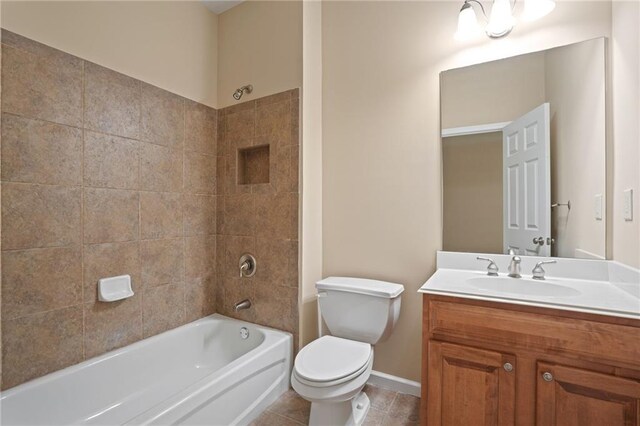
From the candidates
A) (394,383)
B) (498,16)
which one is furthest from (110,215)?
(498,16)

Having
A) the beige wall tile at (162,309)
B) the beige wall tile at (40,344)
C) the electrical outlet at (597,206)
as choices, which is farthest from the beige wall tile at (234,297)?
the electrical outlet at (597,206)

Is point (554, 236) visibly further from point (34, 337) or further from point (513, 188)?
point (34, 337)

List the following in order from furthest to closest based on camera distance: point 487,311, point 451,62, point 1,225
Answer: point 451,62
point 1,225
point 487,311

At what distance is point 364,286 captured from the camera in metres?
1.72

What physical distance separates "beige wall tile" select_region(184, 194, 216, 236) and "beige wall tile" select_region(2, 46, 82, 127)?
0.79 metres

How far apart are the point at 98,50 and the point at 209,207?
113 centimetres

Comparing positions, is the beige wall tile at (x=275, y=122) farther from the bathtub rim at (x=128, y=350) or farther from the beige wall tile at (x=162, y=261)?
the bathtub rim at (x=128, y=350)

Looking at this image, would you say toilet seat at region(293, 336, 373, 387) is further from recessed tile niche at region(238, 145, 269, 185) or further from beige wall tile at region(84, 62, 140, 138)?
beige wall tile at region(84, 62, 140, 138)

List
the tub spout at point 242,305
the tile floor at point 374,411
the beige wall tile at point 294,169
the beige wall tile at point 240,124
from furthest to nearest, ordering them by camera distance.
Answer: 1. the beige wall tile at point 240,124
2. the tub spout at point 242,305
3. the beige wall tile at point 294,169
4. the tile floor at point 374,411

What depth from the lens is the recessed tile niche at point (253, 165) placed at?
2188 millimetres

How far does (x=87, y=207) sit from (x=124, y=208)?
19 cm

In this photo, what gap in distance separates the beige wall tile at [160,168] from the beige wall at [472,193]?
1736mm

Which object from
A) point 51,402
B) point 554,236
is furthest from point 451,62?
point 51,402

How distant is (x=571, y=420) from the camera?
102 centimetres
